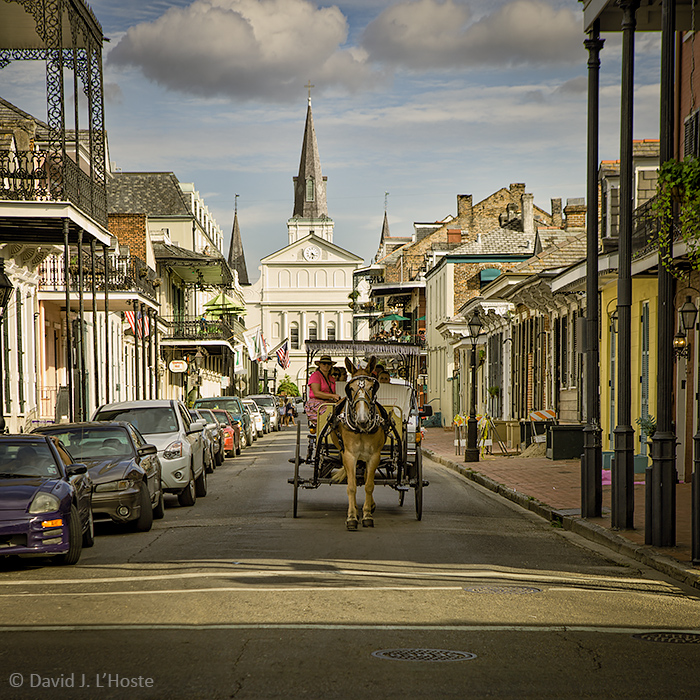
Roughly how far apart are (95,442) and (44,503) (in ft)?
12.7

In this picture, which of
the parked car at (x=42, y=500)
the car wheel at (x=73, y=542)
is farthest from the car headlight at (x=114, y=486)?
the car wheel at (x=73, y=542)

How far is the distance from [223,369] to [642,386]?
1947 inches

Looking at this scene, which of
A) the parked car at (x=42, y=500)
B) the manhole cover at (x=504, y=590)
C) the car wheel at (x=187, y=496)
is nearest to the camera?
the manhole cover at (x=504, y=590)

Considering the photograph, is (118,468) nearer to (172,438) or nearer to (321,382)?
(321,382)

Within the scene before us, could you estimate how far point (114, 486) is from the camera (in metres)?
13.0

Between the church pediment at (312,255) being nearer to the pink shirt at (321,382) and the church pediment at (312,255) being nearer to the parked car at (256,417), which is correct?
the parked car at (256,417)

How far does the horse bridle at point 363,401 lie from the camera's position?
1304 centimetres

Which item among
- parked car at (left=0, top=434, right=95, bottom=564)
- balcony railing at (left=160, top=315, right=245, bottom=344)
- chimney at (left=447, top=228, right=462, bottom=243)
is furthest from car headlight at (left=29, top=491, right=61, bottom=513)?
chimney at (left=447, top=228, right=462, bottom=243)

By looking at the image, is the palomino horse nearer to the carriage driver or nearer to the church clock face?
the carriage driver

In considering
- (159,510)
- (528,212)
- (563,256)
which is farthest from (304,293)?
(159,510)

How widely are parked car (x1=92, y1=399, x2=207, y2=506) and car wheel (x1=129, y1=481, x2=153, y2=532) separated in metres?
3.09

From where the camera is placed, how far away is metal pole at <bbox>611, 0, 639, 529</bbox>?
41.2 ft

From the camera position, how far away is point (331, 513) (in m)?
15.2

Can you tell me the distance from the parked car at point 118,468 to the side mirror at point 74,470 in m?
0.89
